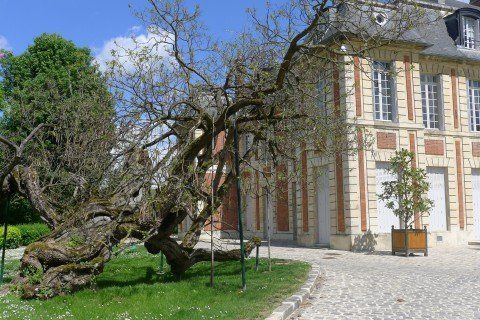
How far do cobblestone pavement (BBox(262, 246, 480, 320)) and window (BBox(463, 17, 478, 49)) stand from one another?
30.9ft

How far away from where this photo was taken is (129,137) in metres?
9.12

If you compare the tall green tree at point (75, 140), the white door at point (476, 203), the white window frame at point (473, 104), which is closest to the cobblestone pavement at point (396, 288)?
the tall green tree at point (75, 140)

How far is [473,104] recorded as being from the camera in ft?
65.1

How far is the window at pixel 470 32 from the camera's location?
20.0 metres

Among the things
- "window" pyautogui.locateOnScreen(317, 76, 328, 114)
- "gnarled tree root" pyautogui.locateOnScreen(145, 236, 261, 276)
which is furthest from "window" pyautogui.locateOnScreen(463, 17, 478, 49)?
"gnarled tree root" pyautogui.locateOnScreen(145, 236, 261, 276)

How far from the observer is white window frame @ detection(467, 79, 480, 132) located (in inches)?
779

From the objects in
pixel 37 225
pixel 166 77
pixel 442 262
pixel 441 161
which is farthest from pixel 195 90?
pixel 37 225

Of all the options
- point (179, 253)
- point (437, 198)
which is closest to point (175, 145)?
point (179, 253)

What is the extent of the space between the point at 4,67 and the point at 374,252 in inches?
735

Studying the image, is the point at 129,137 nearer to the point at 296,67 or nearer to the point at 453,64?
the point at 296,67

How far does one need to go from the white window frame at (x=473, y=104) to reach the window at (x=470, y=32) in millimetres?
1478

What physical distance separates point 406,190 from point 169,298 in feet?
32.5

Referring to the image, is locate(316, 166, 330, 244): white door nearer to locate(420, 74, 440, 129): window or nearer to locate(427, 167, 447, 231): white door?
locate(427, 167, 447, 231): white door

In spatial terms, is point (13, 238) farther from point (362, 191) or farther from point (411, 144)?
point (411, 144)
